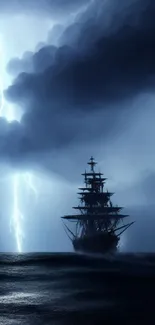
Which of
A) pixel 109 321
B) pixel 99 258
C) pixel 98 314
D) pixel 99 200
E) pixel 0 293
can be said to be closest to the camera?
pixel 109 321

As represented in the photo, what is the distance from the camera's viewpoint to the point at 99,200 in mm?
185750

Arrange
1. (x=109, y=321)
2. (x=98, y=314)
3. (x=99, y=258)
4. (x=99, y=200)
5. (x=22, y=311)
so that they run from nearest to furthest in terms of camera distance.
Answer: (x=109, y=321) → (x=98, y=314) → (x=22, y=311) → (x=99, y=258) → (x=99, y=200)

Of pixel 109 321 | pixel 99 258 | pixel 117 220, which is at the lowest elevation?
pixel 109 321

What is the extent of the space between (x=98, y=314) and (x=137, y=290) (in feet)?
78.2

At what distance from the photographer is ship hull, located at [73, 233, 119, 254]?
16612 centimetres

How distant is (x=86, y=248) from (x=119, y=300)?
128887 mm

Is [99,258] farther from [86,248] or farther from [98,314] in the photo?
[98,314]

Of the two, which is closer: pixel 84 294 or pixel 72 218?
pixel 84 294

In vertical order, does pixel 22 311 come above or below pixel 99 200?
below

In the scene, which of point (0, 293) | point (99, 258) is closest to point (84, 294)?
point (0, 293)

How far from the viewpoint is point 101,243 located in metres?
167

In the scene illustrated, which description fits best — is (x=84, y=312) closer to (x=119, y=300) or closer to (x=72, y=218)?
(x=119, y=300)

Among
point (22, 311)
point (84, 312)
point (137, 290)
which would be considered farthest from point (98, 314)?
point (137, 290)

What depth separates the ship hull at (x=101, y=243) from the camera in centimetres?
16612
